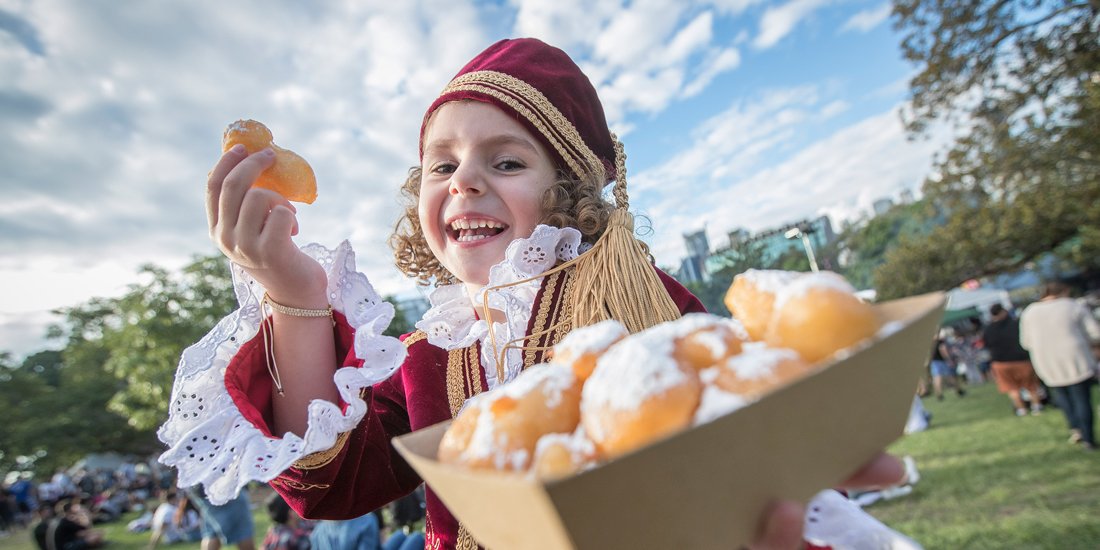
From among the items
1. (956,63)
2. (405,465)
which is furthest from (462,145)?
(956,63)

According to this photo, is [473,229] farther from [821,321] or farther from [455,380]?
[821,321]

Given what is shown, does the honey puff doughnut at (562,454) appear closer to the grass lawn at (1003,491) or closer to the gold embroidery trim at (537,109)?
the gold embroidery trim at (537,109)

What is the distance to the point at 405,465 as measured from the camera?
1.67 meters

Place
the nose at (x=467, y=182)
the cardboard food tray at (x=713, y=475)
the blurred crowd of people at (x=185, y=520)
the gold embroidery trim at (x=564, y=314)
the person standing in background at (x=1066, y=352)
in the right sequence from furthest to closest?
1. the person standing in background at (x=1066, y=352)
2. the blurred crowd of people at (x=185, y=520)
3. the nose at (x=467, y=182)
4. the gold embroidery trim at (x=564, y=314)
5. the cardboard food tray at (x=713, y=475)

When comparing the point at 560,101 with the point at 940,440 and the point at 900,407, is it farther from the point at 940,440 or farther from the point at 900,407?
the point at 940,440

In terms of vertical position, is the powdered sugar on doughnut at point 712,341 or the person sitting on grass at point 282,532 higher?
the powdered sugar on doughnut at point 712,341

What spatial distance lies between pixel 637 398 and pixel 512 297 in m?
0.97

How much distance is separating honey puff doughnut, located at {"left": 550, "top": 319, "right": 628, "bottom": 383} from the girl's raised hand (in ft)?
2.58

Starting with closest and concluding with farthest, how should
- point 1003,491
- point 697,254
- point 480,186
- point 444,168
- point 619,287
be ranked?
point 619,287, point 480,186, point 444,168, point 697,254, point 1003,491

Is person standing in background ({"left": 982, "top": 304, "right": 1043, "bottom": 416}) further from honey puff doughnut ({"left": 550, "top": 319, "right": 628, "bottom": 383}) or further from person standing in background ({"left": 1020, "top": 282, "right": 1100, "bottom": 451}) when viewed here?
honey puff doughnut ({"left": 550, "top": 319, "right": 628, "bottom": 383})

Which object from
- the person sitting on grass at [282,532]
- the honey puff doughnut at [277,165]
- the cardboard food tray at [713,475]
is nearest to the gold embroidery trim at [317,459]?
the honey puff doughnut at [277,165]

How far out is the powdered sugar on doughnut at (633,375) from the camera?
581 mm

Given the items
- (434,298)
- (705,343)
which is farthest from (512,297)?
(705,343)

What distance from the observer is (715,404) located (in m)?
0.55
